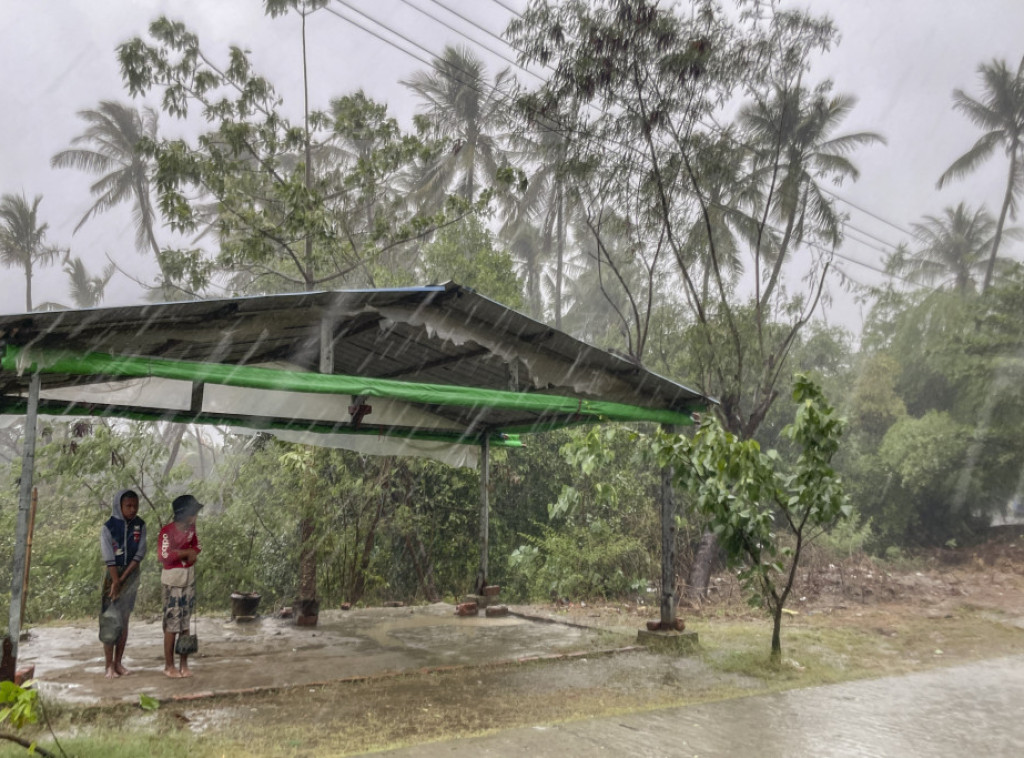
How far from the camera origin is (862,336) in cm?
2705

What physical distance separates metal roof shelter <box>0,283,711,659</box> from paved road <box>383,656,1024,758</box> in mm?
A: 2724

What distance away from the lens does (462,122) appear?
25.7 meters

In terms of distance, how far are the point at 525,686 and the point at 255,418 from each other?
4.44 meters

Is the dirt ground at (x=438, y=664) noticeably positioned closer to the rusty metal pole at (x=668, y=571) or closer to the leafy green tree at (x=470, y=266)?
the rusty metal pole at (x=668, y=571)

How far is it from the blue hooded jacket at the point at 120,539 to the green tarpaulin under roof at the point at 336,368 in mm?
1127

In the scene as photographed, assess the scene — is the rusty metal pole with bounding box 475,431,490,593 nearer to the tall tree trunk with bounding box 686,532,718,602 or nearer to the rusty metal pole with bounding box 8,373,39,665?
the tall tree trunk with bounding box 686,532,718,602

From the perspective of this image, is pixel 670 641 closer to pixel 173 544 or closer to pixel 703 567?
pixel 173 544

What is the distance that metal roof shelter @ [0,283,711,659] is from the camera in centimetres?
500

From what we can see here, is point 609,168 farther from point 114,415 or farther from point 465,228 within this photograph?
point 114,415

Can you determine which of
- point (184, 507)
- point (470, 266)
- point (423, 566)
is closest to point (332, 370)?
point (184, 507)

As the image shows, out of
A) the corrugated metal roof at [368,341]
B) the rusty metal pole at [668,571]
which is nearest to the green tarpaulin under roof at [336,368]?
the corrugated metal roof at [368,341]

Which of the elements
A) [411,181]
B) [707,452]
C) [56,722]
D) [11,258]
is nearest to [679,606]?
[707,452]


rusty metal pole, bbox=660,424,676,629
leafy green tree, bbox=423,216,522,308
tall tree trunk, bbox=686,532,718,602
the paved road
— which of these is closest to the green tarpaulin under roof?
rusty metal pole, bbox=660,424,676,629

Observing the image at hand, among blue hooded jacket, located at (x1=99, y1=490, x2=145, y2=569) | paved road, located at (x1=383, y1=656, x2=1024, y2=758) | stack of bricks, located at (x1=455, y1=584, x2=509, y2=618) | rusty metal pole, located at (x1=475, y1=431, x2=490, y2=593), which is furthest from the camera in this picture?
rusty metal pole, located at (x1=475, y1=431, x2=490, y2=593)
